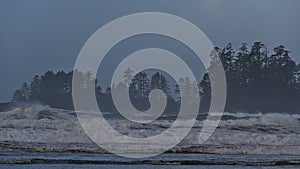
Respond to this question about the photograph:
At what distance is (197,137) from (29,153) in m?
8.04

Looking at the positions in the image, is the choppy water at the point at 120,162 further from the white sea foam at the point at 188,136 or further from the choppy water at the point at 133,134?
the white sea foam at the point at 188,136

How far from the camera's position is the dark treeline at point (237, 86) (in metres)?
39.6

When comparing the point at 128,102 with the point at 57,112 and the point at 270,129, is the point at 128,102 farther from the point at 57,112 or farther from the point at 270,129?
the point at 270,129

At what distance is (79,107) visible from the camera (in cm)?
3491

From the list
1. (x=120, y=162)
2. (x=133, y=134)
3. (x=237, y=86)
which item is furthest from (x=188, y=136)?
(x=237, y=86)

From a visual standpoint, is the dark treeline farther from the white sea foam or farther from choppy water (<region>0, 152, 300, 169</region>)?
choppy water (<region>0, 152, 300, 169</region>)

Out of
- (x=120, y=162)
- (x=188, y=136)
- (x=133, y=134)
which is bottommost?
(x=120, y=162)

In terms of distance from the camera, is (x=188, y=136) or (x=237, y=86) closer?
(x=188, y=136)

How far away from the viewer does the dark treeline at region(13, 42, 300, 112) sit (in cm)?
3958

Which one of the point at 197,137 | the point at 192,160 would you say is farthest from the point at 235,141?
the point at 192,160

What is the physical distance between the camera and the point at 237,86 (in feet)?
143

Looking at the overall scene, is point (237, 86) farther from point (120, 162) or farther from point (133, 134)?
point (120, 162)

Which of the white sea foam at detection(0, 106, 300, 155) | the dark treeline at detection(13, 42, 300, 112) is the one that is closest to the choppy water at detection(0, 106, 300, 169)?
the white sea foam at detection(0, 106, 300, 155)

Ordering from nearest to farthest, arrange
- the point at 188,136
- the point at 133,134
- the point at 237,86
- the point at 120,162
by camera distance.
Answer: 1. the point at 120,162
2. the point at 188,136
3. the point at 133,134
4. the point at 237,86
